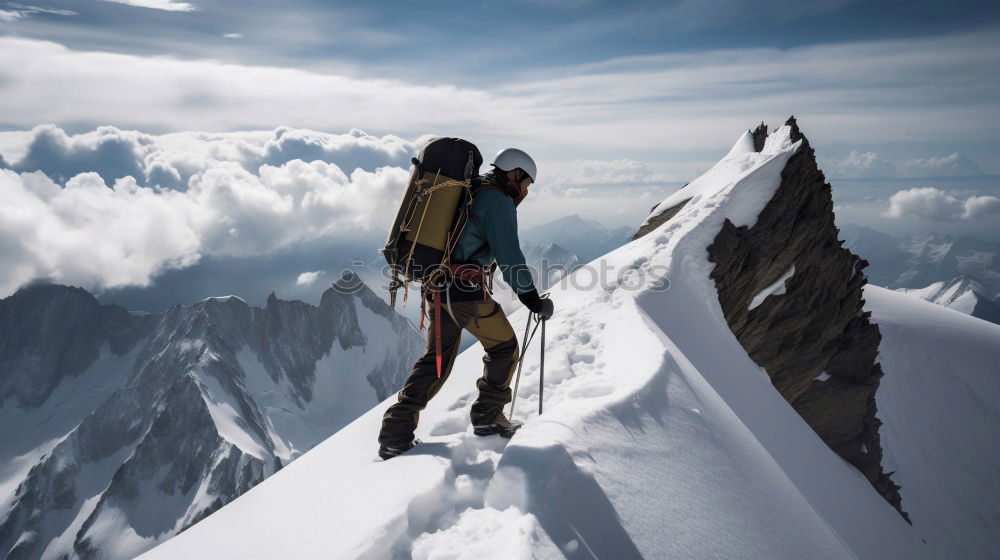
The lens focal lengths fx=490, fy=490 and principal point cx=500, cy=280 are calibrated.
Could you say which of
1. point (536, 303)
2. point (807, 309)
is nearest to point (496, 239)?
point (536, 303)

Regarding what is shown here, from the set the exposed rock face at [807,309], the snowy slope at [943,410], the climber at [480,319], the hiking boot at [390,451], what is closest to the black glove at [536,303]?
the climber at [480,319]

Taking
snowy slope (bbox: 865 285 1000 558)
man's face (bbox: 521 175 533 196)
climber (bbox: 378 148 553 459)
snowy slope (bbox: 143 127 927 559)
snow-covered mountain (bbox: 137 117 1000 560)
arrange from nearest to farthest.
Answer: snowy slope (bbox: 143 127 927 559), snow-covered mountain (bbox: 137 117 1000 560), climber (bbox: 378 148 553 459), man's face (bbox: 521 175 533 196), snowy slope (bbox: 865 285 1000 558)

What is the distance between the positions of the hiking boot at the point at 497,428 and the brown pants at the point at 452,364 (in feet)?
0.20

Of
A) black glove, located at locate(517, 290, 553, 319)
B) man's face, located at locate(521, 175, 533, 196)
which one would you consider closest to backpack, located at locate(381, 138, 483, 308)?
man's face, located at locate(521, 175, 533, 196)

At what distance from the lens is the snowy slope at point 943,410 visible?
37.8 meters

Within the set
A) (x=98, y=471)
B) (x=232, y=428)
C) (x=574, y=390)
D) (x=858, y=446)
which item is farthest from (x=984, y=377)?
(x=98, y=471)

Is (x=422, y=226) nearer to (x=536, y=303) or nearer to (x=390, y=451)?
(x=536, y=303)

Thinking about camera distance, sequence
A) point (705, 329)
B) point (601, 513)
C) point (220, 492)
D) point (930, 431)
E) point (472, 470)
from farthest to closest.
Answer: point (220, 492) → point (930, 431) → point (705, 329) → point (472, 470) → point (601, 513)

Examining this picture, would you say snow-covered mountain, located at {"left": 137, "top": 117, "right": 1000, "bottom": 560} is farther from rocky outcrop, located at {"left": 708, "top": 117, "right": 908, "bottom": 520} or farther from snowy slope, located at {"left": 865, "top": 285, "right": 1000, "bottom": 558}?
snowy slope, located at {"left": 865, "top": 285, "right": 1000, "bottom": 558}

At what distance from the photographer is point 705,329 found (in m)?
10.4

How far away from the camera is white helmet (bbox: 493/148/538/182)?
229 inches

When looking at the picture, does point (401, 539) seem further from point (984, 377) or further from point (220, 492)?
point (220, 492)

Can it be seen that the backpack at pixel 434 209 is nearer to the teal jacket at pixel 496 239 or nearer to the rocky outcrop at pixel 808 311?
the teal jacket at pixel 496 239

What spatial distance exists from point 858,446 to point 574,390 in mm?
20949
